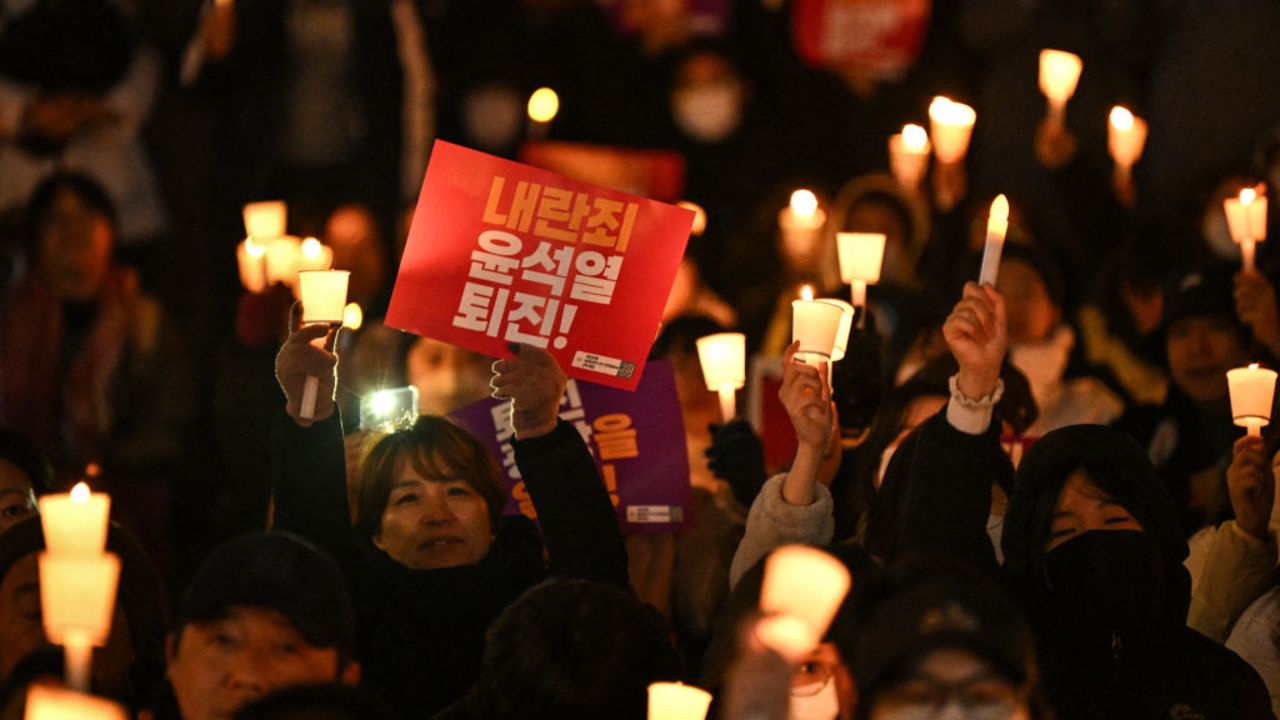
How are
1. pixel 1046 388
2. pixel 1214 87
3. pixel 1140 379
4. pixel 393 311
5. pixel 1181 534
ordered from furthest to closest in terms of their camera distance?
pixel 1214 87 < pixel 1140 379 < pixel 1046 388 < pixel 393 311 < pixel 1181 534

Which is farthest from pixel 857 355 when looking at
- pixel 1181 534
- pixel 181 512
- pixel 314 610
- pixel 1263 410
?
pixel 181 512

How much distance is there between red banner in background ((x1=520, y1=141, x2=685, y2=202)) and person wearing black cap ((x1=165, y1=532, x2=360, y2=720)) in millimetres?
5225

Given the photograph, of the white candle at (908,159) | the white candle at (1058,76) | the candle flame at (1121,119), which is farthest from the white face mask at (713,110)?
the candle flame at (1121,119)

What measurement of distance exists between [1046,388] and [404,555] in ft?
9.44

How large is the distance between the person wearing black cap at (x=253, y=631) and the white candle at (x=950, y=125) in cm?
377

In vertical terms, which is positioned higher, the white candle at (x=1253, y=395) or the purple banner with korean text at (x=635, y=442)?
the white candle at (x=1253, y=395)

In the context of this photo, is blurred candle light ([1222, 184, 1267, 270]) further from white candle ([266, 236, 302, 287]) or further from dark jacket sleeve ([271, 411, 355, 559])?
white candle ([266, 236, 302, 287])

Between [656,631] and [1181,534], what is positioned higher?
[1181,534]

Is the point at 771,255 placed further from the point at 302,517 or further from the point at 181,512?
the point at 302,517

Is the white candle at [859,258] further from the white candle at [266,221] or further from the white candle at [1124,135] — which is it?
the white candle at [266,221]

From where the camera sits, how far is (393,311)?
16.5 ft

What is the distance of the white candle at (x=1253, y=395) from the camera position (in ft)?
16.1

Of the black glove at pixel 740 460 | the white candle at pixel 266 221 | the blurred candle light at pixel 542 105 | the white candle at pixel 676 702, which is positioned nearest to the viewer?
the white candle at pixel 676 702

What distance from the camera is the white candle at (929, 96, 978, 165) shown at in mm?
7169
